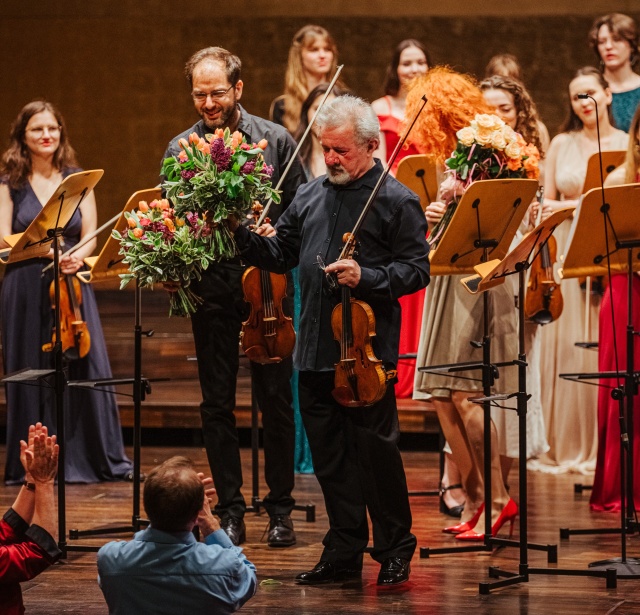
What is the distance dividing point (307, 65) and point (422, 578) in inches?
133

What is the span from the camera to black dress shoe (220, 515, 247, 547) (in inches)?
175

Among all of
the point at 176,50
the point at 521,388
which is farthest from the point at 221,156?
the point at 176,50

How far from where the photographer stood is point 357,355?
3787 millimetres

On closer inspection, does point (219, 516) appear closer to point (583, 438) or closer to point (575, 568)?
point (575, 568)

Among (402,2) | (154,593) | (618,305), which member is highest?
(402,2)

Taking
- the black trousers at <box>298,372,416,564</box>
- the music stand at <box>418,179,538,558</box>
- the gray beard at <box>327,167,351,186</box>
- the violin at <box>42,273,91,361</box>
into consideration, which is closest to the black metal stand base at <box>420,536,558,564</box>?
the music stand at <box>418,179,538,558</box>

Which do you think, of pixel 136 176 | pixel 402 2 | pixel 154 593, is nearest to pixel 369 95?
pixel 402 2

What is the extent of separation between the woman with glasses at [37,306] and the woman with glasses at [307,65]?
3.88 feet

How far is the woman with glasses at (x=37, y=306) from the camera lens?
599cm

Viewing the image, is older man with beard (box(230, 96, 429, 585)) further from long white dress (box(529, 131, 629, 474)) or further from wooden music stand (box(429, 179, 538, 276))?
long white dress (box(529, 131, 629, 474))

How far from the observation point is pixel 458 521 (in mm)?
4965

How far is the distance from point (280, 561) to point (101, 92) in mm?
5907

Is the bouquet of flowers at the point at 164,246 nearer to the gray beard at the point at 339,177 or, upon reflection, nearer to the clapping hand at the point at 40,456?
the gray beard at the point at 339,177

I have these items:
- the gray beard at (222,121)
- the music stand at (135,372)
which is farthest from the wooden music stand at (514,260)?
the music stand at (135,372)
